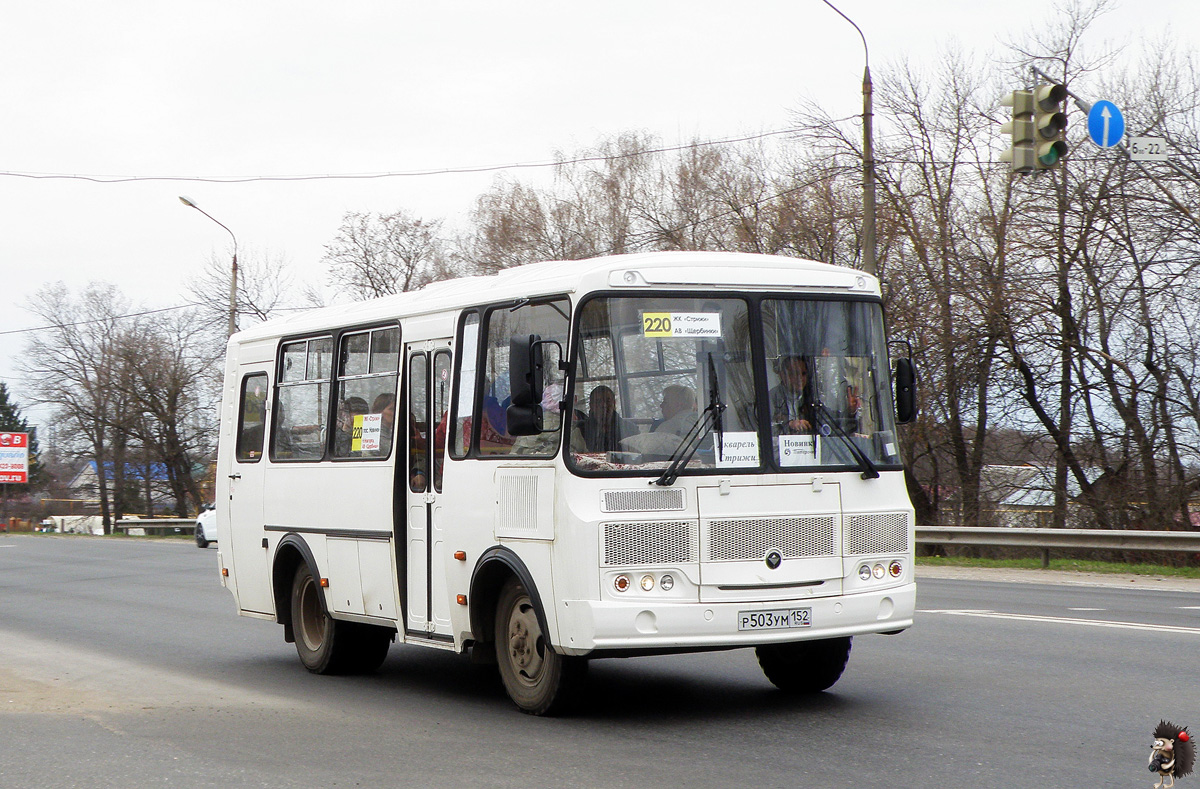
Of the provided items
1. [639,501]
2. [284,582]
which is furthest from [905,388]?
[284,582]

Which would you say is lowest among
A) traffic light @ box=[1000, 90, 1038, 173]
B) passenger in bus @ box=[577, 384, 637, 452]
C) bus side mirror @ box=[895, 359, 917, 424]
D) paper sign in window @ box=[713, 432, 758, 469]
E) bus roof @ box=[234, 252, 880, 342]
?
paper sign in window @ box=[713, 432, 758, 469]

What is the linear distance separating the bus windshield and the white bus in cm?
1

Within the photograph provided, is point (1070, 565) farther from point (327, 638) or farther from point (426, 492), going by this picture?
point (426, 492)

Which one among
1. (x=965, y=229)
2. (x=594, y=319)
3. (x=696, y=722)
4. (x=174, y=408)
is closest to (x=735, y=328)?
(x=594, y=319)

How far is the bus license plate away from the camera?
805 cm

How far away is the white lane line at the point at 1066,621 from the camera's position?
486 inches

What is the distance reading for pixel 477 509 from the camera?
901 centimetres

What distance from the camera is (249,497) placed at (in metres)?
12.4

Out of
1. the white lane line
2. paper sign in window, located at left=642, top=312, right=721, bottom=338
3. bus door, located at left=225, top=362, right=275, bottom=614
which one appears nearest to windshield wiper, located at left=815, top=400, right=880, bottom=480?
paper sign in window, located at left=642, top=312, right=721, bottom=338

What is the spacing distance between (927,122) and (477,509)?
25.5 metres

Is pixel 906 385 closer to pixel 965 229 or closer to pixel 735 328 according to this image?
pixel 735 328

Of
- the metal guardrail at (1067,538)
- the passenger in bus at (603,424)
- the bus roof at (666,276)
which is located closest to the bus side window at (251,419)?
the bus roof at (666,276)

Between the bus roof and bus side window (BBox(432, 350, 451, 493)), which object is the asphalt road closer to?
bus side window (BBox(432, 350, 451, 493))

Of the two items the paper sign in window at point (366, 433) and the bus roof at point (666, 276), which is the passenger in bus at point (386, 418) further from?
the bus roof at point (666, 276)
